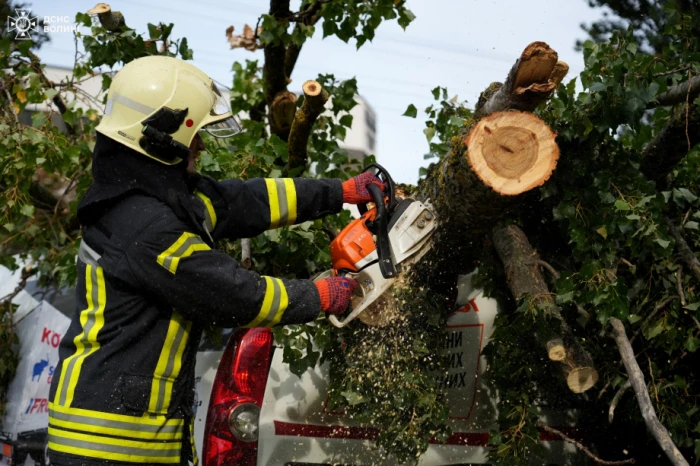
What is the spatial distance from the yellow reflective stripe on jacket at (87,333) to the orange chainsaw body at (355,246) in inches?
33.5

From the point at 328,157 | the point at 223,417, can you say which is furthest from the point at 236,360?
the point at 328,157

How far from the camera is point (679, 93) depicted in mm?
2910

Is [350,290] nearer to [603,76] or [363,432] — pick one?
[363,432]

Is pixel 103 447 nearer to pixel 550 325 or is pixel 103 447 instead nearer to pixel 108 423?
pixel 108 423

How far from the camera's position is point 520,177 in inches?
102

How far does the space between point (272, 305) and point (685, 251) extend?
1.69m

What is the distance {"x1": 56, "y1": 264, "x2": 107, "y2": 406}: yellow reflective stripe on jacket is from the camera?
8.00ft

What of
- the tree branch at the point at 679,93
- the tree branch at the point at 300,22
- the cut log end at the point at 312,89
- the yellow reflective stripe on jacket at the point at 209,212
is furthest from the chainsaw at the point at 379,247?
the tree branch at the point at 300,22

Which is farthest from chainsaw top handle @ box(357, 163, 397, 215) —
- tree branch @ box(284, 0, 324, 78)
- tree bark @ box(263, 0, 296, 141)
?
tree branch @ box(284, 0, 324, 78)

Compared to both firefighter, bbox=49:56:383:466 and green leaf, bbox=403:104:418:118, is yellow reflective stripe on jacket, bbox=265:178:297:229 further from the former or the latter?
green leaf, bbox=403:104:418:118

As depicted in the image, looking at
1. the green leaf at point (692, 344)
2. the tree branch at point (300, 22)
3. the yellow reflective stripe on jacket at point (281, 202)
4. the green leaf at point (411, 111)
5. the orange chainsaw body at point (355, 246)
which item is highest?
the tree branch at point (300, 22)

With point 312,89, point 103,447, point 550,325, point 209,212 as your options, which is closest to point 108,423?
point 103,447

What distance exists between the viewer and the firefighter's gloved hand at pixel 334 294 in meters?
2.60

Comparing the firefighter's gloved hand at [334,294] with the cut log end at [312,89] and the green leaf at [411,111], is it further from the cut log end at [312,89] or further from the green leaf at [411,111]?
the green leaf at [411,111]
